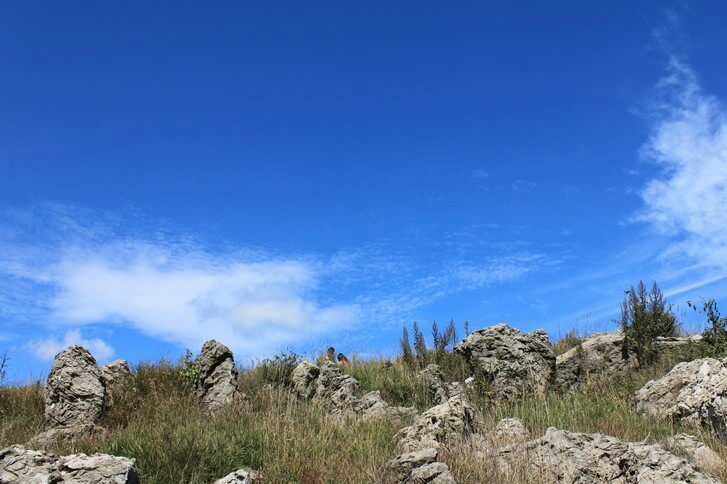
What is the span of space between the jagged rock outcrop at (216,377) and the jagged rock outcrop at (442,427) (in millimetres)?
4821

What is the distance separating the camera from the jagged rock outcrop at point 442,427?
7.95 m

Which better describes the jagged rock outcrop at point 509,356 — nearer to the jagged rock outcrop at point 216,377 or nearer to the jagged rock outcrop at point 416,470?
the jagged rock outcrop at point 216,377

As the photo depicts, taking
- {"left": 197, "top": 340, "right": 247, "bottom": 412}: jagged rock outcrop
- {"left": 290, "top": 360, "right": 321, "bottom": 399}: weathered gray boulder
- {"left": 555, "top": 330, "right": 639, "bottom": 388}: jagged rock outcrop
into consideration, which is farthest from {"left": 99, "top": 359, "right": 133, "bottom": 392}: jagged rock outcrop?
{"left": 555, "top": 330, "right": 639, "bottom": 388}: jagged rock outcrop

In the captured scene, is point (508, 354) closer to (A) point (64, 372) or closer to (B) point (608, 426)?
(B) point (608, 426)

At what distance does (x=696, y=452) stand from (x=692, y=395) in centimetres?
238

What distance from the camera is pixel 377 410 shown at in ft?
35.2

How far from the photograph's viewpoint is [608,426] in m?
9.14

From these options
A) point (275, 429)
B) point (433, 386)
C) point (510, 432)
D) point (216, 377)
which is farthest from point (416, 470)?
point (216, 377)

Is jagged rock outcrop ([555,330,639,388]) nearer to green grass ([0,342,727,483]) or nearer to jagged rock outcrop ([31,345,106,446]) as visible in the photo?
green grass ([0,342,727,483])

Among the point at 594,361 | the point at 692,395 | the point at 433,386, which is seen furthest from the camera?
the point at 594,361

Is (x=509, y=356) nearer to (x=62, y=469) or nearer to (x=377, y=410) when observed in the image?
(x=377, y=410)

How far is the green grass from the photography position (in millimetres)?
6949

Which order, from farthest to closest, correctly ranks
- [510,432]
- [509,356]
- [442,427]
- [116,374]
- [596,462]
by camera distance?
[509,356]
[116,374]
[442,427]
[510,432]
[596,462]

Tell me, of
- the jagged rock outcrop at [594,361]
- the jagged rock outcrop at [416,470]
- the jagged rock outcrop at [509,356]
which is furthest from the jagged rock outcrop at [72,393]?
the jagged rock outcrop at [594,361]
